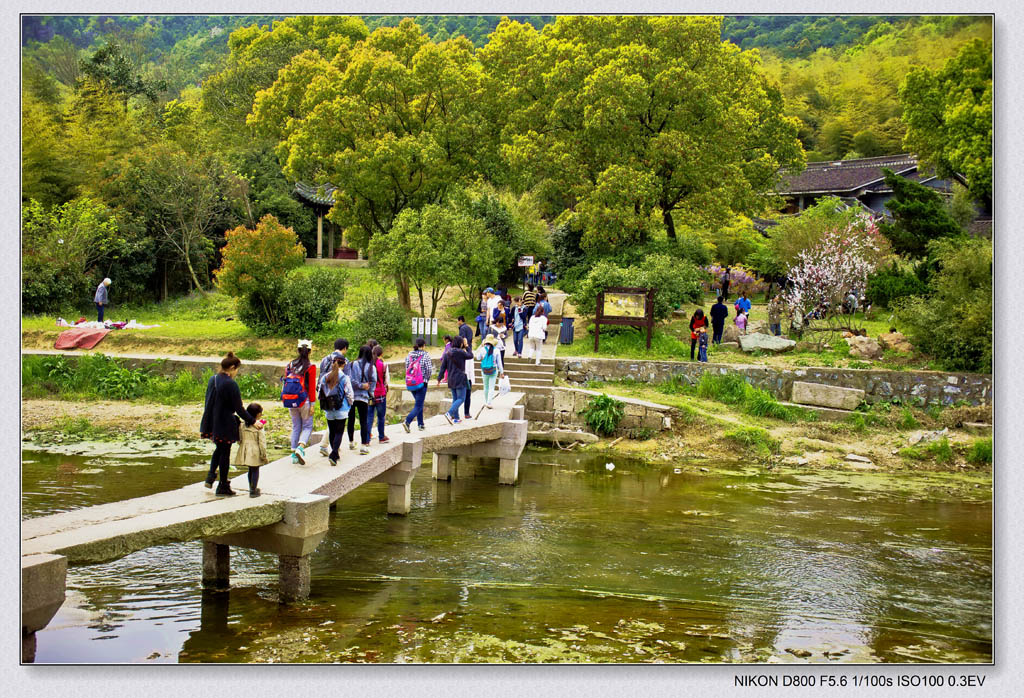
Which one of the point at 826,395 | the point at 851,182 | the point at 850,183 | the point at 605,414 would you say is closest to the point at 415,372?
the point at 605,414

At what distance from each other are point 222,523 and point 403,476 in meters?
4.45

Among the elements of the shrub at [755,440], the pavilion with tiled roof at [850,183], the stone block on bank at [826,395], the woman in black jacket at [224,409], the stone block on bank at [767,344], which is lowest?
the shrub at [755,440]

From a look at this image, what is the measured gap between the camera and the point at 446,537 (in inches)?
471

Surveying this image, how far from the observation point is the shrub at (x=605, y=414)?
18828 mm

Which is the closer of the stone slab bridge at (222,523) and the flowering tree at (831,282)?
the stone slab bridge at (222,523)

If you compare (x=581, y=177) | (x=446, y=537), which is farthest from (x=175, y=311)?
(x=446, y=537)

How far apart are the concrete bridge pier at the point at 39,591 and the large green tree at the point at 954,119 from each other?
55.7 ft

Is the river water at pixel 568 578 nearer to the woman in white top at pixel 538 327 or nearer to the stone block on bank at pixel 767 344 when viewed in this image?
the woman in white top at pixel 538 327

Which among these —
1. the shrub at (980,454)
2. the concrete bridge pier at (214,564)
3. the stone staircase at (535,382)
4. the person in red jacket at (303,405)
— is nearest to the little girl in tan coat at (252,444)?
the concrete bridge pier at (214,564)

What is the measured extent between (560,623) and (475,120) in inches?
738

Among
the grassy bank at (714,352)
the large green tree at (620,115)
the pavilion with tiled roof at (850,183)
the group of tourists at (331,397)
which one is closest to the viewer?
the group of tourists at (331,397)

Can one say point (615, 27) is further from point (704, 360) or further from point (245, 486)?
point (245, 486)

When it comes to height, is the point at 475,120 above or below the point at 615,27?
below

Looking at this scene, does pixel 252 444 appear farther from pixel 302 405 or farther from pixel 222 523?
pixel 302 405
